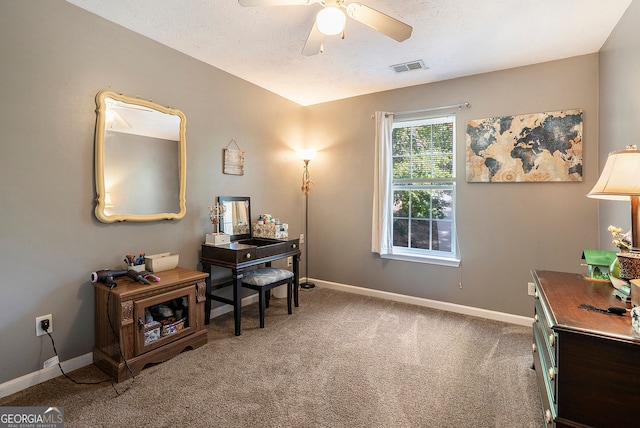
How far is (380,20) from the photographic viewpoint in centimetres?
175

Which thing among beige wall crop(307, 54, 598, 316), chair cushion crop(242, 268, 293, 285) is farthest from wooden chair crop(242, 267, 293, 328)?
beige wall crop(307, 54, 598, 316)

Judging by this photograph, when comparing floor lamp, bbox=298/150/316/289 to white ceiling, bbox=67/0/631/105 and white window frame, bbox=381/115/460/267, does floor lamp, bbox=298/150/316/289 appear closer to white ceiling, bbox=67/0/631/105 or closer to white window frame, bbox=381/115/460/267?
white window frame, bbox=381/115/460/267

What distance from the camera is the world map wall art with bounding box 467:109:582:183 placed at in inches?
106

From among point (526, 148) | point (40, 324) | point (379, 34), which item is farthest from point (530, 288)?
point (40, 324)

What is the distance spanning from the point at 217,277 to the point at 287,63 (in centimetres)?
228

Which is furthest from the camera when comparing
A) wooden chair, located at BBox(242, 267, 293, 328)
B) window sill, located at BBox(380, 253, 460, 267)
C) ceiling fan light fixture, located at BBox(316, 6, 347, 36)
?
window sill, located at BBox(380, 253, 460, 267)

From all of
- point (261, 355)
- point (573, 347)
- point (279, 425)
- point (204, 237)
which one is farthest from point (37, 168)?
point (573, 347)

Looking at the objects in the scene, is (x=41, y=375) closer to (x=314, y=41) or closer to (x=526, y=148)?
(x=314, y=41)

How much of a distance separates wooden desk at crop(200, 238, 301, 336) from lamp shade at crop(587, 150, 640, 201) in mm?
2469

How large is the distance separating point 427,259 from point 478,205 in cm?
80

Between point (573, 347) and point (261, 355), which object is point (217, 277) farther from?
point (573, 347)

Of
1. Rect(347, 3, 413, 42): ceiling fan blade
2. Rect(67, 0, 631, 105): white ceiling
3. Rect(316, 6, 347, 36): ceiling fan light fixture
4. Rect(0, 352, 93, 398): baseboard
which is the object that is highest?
Rect(67, 0, 631, 105): white ceiling

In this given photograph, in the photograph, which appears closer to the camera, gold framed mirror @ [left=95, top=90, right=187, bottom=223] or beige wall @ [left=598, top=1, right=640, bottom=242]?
beige wall @ [left=598, top=1, right=640, bottom=242]

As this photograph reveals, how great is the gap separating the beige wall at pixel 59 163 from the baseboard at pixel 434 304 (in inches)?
80.7
